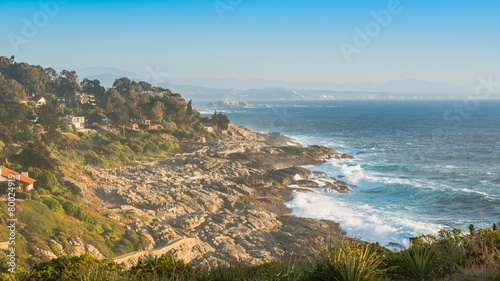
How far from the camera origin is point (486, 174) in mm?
42188

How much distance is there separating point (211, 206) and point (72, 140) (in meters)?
22.5

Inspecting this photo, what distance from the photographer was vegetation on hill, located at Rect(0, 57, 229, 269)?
19938 millimetres

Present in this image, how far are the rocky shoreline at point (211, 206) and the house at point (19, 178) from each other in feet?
13.1

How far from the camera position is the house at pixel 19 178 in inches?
941

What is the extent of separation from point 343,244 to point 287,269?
1321mm

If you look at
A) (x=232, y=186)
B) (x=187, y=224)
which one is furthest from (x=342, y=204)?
(x=187, y=224)

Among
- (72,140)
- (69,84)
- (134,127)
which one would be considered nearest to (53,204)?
(72,140)

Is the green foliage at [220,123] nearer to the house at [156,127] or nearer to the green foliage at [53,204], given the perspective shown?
the house at [156,127]

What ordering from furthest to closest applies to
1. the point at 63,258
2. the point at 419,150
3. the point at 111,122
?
the point at 419,150
the point at 111,122
the point at 63,258

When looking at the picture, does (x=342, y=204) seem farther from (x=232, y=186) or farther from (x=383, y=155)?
(x=383, y=155)

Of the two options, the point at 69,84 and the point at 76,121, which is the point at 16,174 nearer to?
the point at 76,121

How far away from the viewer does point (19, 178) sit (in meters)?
24.2

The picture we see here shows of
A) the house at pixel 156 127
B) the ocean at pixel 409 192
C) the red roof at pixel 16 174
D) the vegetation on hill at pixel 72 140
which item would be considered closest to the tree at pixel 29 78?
the vegetation on hill at pixel 72 140

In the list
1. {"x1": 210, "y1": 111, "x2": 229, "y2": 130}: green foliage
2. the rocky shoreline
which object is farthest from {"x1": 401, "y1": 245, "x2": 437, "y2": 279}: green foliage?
{"x1": 210, "y1": 111, "x2": 229, "y2": 130}: green foliage
